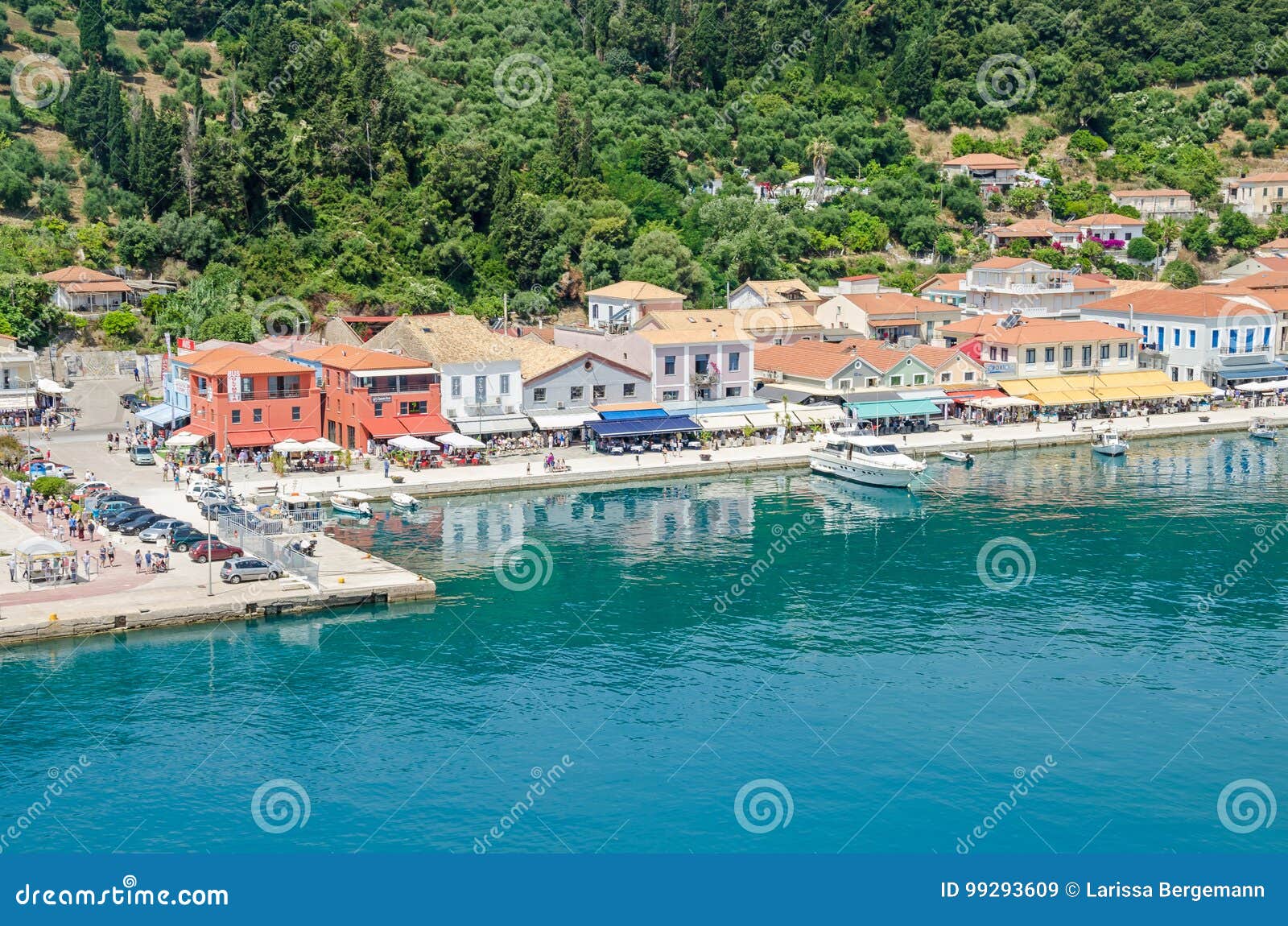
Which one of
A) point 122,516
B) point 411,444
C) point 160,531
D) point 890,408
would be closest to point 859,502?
point 890,408

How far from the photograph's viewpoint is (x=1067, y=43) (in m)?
151

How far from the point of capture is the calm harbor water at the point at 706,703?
31844 mm

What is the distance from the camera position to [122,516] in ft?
175

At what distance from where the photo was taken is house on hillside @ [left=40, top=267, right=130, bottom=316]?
8281 cm

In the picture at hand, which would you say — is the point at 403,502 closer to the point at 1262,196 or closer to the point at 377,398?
the point at 377,398

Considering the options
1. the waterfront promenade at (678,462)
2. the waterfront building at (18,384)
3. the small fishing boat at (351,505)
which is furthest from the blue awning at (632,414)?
the waterfront building at (18,384)

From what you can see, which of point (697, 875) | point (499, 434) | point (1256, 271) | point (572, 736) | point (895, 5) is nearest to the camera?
point (697, 875)

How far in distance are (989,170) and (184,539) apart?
3738 inches

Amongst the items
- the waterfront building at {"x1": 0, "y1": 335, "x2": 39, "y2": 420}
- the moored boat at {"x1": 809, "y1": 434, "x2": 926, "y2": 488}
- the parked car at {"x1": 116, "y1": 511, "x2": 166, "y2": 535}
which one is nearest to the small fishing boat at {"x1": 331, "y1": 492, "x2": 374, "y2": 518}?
the parked car at {"x1": 116, "y1": 511, "x2": 166, "y2": 535}

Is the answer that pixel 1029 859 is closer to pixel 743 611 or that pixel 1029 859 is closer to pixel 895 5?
pixel 743 611

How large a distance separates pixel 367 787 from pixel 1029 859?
564 inches

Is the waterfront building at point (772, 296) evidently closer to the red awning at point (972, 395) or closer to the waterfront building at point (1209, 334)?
the red awning at point (972, 395)

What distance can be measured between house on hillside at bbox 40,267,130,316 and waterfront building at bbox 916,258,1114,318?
2061 inches

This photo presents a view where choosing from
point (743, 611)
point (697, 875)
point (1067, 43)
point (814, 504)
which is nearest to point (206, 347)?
point (814, 504)
